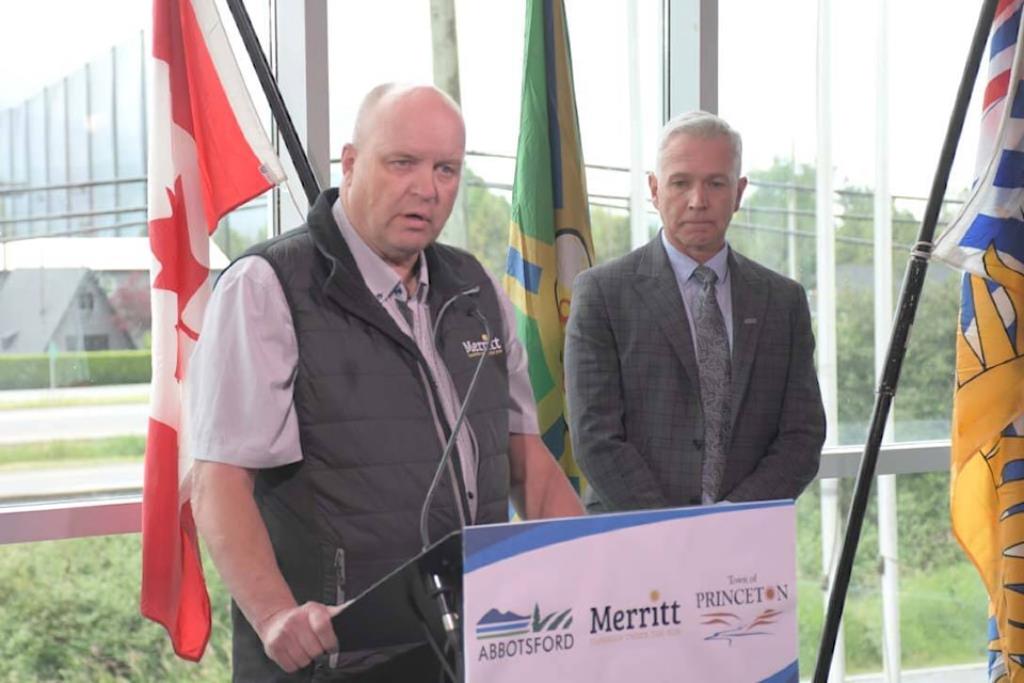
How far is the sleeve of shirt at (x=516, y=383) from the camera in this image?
223 cm

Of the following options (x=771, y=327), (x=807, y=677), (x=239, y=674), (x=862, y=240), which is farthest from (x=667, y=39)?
(x=239, y=674)

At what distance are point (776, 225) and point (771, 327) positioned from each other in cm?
135

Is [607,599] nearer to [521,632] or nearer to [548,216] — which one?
[521,632]

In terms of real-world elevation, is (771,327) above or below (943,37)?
below

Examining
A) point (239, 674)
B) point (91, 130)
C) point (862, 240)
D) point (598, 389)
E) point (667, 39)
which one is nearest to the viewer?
point (239, 674)

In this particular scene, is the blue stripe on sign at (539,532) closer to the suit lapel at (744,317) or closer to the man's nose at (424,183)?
the man's nose at (424,183)

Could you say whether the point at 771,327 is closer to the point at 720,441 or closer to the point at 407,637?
the point at 720,441

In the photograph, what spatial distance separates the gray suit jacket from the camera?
8.75 feet

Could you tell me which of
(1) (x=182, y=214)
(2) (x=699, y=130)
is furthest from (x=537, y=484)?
(1) (x=182, y=214)

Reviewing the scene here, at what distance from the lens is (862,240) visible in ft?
13.7

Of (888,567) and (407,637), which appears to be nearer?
(407,637)

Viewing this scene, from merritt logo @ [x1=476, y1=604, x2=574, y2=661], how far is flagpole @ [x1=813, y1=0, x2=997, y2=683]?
1.81m

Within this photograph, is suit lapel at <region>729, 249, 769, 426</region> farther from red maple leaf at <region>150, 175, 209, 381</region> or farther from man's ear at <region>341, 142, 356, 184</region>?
red maple leaf at <region>150, 175, 209, 381</region>

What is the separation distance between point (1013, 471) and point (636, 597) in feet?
7.06
